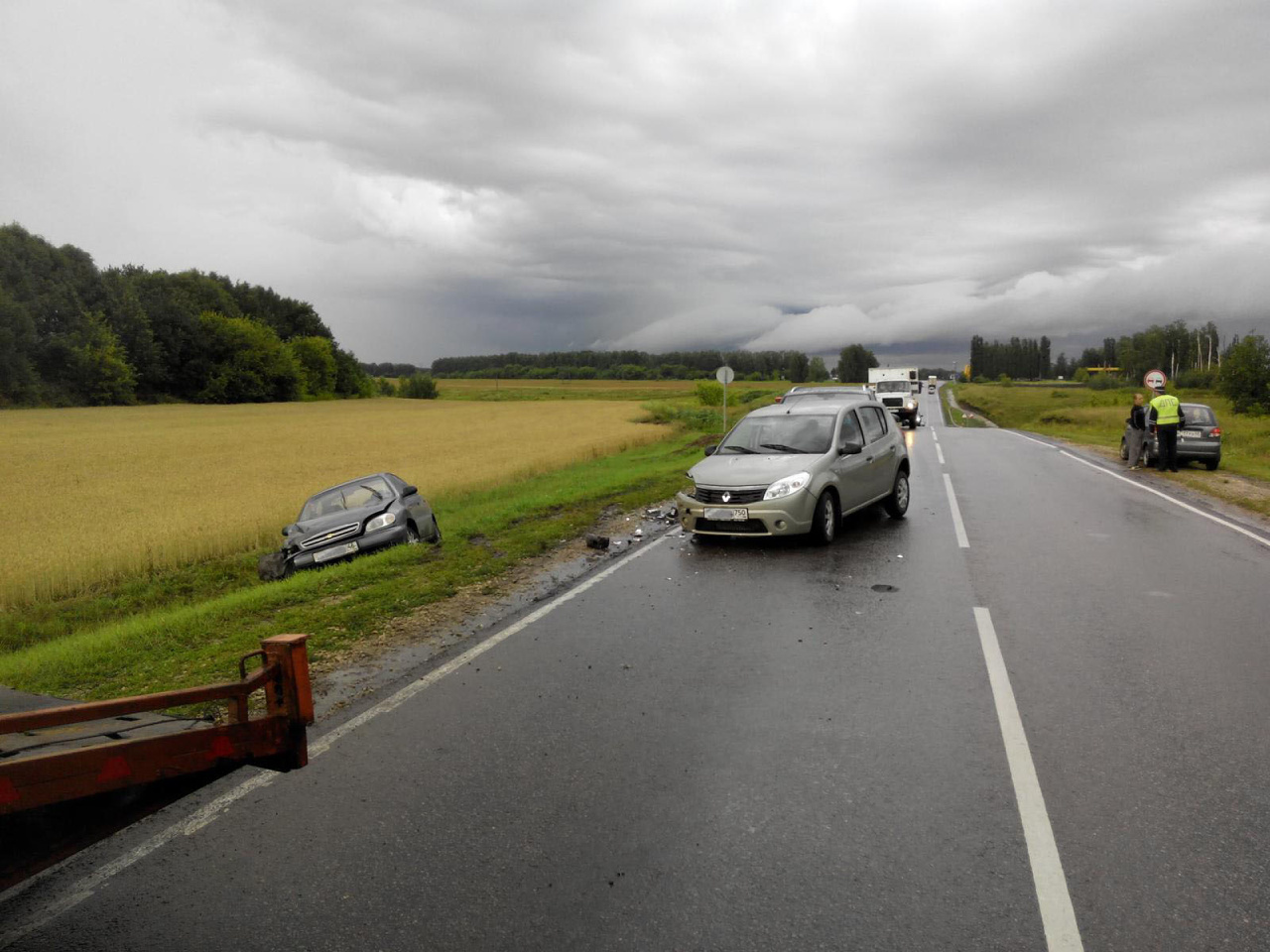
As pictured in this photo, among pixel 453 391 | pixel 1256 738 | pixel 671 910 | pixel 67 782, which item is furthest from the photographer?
pixel 453 391

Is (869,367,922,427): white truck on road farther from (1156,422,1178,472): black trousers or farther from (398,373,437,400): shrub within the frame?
(398,373,437,400): shrub

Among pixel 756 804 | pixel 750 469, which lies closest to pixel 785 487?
pixel 750 469

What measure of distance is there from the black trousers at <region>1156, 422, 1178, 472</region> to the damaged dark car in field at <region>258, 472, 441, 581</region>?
1684cm

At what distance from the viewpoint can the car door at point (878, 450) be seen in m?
11.6

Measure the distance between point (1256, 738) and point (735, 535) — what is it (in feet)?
20.1

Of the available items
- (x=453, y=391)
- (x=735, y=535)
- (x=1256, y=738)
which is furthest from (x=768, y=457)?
(x=453, y=391)

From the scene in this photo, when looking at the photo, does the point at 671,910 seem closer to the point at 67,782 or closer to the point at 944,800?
the point at 944,800

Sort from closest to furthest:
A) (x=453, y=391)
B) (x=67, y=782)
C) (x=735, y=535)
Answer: (x=67, y=782) → (x=735, y=535) → (x=453, y=391)

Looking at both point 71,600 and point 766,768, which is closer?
point 766,768

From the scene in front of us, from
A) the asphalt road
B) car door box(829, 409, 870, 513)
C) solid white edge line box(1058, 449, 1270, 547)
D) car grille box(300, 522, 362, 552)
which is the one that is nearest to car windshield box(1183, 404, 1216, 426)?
solid white edge line box(1058, 449, 1270, 547)

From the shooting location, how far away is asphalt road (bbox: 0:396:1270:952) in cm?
296

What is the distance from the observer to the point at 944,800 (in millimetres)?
3830

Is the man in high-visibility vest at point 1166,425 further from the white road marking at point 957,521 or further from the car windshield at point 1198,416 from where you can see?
the white road marking at point 957,521

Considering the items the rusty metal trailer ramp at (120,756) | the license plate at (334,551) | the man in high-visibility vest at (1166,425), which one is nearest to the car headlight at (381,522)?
the license plate at (334,551)
